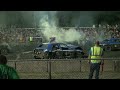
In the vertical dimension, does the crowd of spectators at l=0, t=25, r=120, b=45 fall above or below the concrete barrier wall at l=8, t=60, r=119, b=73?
above

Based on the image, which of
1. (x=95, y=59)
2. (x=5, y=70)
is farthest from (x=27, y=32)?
(x=5, y=70)

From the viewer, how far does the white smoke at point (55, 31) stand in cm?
2415

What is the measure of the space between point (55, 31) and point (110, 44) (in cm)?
453

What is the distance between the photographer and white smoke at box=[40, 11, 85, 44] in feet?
79.2

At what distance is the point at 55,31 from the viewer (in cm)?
2611

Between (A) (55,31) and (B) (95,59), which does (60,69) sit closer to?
(B) (95,59)

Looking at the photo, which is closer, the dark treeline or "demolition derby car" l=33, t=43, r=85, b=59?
"demolition derby car" l=33, t=43, r=85, b=59

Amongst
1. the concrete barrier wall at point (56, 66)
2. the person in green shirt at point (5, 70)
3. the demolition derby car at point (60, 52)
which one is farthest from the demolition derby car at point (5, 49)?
the person in green shirt at point (5, 70)

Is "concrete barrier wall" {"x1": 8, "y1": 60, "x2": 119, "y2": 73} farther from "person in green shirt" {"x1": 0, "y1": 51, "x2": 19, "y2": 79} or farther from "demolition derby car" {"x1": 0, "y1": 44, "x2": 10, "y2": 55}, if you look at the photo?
"demolition derby car" {"x1": 0, "y1": 44, "x2": 10, "y2": 55}

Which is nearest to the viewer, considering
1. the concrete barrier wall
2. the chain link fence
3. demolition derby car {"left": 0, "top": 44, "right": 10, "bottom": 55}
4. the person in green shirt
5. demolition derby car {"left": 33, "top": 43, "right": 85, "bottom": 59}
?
the person in green shirt

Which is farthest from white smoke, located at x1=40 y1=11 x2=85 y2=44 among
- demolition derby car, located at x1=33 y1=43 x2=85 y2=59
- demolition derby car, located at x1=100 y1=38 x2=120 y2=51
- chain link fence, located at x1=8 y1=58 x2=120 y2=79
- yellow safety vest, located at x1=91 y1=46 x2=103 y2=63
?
yellow safety vest, located at x1=91 y1=46 x2=103 y2=63

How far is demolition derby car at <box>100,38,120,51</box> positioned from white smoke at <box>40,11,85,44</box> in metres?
1.68
